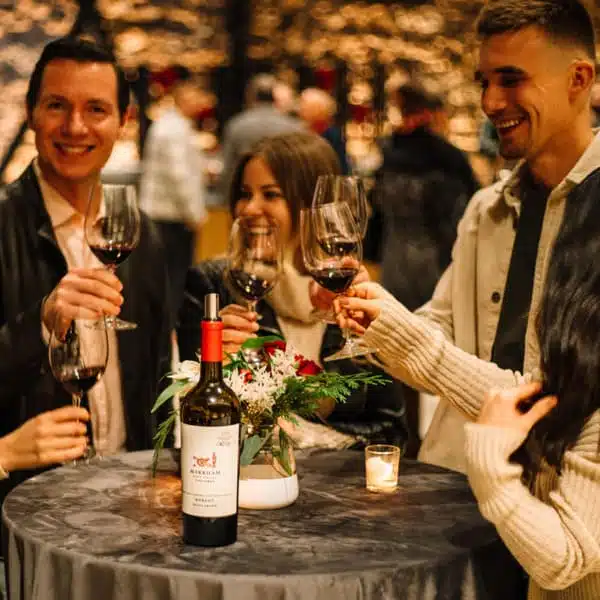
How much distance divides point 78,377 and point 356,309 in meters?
0.66

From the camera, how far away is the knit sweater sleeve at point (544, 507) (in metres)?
1.88

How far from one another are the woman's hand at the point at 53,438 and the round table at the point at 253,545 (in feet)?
0.16

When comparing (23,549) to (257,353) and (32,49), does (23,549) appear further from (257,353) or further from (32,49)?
(32,49)

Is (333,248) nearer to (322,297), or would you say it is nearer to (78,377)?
(322,297)

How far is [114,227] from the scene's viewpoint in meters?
2.79

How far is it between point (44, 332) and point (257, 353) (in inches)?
31.7

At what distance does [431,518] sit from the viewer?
2193 millimetres

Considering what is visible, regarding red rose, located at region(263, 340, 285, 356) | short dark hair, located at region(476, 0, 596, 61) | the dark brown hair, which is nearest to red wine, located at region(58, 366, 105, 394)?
A: red rose, located at region(263, 340, 285, 356)

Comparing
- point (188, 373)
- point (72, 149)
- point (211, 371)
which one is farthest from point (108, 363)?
point (211, 371)

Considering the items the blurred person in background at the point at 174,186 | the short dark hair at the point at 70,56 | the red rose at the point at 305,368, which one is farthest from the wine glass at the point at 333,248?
the blurred person in background at the point at 174,186

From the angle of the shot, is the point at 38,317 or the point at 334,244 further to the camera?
the point at 38,317

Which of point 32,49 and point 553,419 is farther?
point 32,49

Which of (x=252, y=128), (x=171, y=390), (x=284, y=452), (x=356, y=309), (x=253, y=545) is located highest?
(x=252, y=128)

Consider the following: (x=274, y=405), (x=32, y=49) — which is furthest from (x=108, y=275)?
(x=32, y=49)
